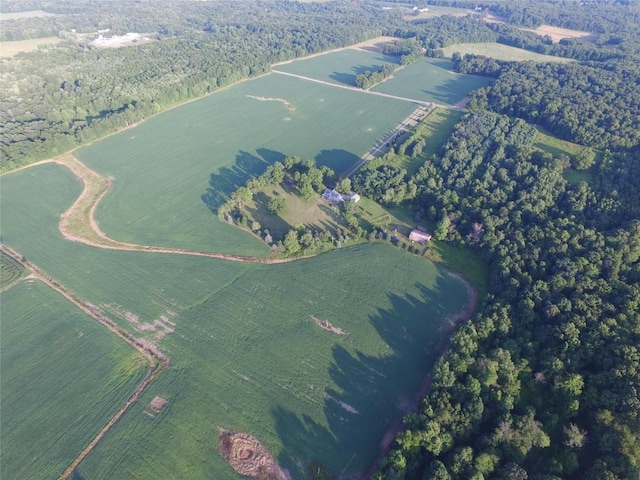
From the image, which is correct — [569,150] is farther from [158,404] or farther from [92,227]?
[92,227]

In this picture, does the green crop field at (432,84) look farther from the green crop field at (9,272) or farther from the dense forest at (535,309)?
the green crop field at (9,272)

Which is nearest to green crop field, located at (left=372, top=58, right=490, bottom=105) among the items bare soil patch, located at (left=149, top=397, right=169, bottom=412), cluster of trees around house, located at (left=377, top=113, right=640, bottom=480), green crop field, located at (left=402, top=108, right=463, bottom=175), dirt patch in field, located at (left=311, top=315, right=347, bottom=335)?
green crop field, located at (left=402, top=108, right=463, bottom=175)

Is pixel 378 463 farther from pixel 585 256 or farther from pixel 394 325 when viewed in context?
pixel 585 256

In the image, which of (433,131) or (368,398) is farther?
(433,131)

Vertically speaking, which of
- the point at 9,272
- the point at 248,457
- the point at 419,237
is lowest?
the point at 248,457

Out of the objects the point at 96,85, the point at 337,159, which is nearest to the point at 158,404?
the point at 337,159

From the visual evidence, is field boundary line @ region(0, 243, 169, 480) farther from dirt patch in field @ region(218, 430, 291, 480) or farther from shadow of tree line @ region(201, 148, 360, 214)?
shadow of tree line @ region(201, 148, 360, 214)

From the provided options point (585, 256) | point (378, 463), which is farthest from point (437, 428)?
point (585, 256)
